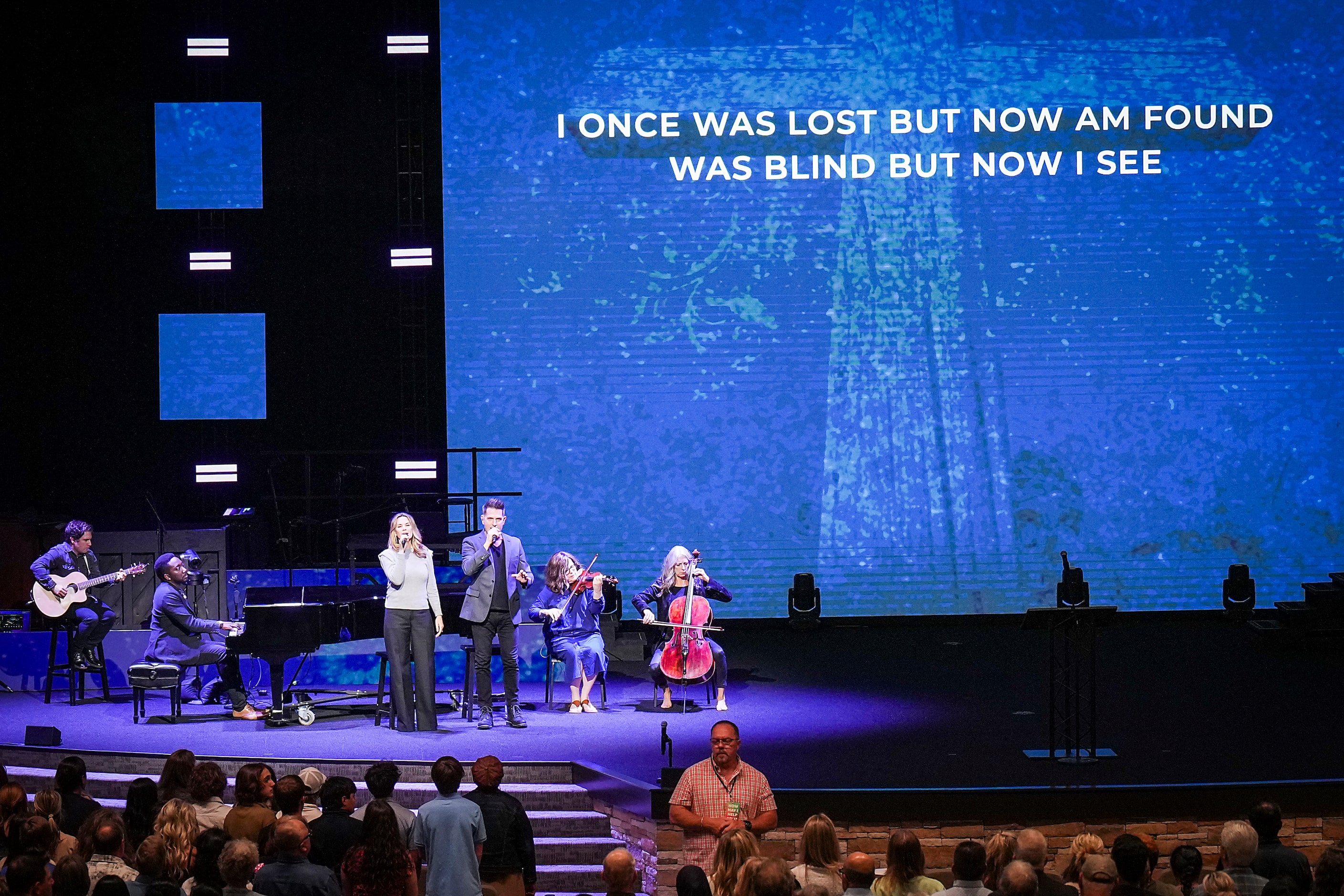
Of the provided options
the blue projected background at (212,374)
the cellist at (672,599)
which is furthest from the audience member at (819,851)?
the blue projected background at (212,374)

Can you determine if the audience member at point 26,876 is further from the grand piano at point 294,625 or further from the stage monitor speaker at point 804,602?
the stage monitor speaker at point 804,602

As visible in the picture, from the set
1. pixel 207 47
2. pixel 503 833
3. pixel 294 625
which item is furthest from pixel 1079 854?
pixel 207 47

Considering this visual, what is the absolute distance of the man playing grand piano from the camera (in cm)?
1023

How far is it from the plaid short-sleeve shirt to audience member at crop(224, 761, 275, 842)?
1.66 m

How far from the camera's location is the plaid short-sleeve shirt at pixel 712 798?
632cm

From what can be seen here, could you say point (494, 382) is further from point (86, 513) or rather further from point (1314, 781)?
point (1314, 781)

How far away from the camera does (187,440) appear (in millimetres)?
13516

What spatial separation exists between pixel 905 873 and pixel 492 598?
4.83 meters

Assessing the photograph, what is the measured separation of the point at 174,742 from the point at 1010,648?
666 cm

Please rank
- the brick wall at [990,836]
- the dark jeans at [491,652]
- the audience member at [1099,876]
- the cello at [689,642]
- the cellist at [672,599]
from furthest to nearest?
the cellist at [672,599]
the cello at [689,642]
the dark jeans at [491,652]
the brick wall at [990,836]
the audience member at [1099,876]

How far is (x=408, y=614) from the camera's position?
930cm

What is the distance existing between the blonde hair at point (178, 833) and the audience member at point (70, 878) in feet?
1.74

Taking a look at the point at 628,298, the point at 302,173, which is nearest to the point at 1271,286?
the point at 628,298

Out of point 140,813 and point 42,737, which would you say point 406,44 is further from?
point 140,813
